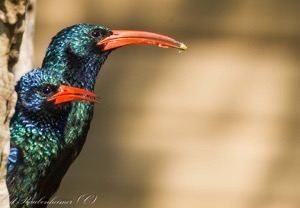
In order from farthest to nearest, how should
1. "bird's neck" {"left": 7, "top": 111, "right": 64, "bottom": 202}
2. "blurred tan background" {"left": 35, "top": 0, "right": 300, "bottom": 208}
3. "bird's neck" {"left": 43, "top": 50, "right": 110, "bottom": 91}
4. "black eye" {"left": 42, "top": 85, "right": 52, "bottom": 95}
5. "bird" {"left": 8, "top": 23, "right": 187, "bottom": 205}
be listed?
1. "blurred tan background" {"left": 35, "top": 0, "right": 300, "bottom": 208}
2. "bird's neck" {"left": 43, "top": 50, "right": 110, "bottom": 91}
3. "bird" {"left": 8, "top": 23, "right": 187, "bottom": 205}
4. "black eye" {"left": 42, "top": 85, "right": 52, "bottom": 95}
5. "bird's neck" {"left": 7, "top": 111, "right": 64, "bottom": 202}

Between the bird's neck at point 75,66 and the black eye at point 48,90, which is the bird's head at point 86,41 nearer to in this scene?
the bird's neck at point 75,66

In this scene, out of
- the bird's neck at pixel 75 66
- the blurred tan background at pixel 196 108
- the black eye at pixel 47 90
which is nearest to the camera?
the black eye at pixel 47 90

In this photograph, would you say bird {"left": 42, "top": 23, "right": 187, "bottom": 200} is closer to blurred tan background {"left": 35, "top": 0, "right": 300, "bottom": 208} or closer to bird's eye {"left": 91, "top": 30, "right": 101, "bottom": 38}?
bird's eye {"left": 91, "top": 30, "right": 101, "bottom": 38}

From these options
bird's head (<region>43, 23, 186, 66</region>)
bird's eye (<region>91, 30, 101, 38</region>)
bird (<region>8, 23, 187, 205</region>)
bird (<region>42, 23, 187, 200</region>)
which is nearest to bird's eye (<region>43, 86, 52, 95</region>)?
bird (<region>8, 23, 187, 205</region>)

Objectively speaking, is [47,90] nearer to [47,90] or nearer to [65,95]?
[47,90]

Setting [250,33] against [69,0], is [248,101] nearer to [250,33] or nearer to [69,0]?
[250,33]

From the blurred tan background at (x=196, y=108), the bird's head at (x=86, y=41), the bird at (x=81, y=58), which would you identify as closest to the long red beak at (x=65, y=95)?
the bird at (x=81, y=58)

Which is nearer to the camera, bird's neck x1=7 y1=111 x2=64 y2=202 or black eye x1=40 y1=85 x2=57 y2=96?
bird's neck x1=7 y1=111 x2=64 y2=202

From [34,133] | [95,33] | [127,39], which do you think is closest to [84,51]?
[95,33]
